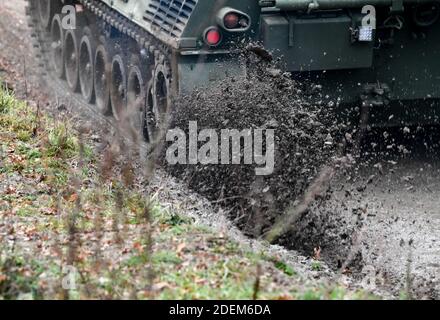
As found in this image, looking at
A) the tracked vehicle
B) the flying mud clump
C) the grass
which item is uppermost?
the tracked vehicle

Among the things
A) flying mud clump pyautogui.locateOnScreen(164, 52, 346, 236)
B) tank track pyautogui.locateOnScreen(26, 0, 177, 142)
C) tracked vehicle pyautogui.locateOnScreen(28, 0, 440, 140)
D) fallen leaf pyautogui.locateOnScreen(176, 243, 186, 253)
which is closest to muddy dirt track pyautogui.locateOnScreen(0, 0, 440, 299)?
flying mud clump pyautogui.locateOnScreen(164, 52, 346, 236)

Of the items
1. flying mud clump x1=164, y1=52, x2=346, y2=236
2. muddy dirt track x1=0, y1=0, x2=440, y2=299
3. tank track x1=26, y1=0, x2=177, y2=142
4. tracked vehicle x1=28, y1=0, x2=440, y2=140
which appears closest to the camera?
muddy dirt track x1=0, y1=0, x2=440, y2=299

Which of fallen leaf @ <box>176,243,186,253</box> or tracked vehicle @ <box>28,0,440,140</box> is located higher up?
tracked vehicle @ <box>28,0,440,140</box>

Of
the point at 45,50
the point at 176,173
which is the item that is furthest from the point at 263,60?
the point at 45,50

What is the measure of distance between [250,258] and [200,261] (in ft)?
1.07

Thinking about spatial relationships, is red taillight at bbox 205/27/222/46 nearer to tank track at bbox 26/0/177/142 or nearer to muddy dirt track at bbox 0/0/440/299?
tank track at bbox 26/0/177/142

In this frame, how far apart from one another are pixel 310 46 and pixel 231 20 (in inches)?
27.2

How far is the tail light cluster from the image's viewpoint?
873cm

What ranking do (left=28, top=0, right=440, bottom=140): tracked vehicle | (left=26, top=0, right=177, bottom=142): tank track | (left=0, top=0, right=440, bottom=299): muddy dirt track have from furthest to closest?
(left=26, top=0, right=177, bottom=142): tank track → (left=28, top=0, right=440, bottom=140): tracked vehicle → (left=0, top=0, right=440, bottom=299): muddy dirt track

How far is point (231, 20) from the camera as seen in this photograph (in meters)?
8.76

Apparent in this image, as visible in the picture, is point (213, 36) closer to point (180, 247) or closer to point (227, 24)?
point (227, 24)

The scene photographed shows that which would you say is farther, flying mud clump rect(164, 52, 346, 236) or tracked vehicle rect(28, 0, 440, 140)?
tracked vehicle rect(28, 0, 440, 140)

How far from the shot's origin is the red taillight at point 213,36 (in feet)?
28.9

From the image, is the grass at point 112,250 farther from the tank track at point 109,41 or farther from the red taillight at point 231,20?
the red taillight at point 231,20
